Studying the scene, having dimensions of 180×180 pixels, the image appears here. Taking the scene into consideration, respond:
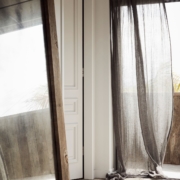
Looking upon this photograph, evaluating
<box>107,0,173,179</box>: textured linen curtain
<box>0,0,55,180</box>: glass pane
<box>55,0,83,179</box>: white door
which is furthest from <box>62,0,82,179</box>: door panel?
<box>0,0,55,180</box>: glass pane

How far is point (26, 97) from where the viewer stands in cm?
157

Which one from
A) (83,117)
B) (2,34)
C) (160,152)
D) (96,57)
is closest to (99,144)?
(83,117)

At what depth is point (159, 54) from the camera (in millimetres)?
3072

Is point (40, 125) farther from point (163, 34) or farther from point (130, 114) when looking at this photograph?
point (163, 34)

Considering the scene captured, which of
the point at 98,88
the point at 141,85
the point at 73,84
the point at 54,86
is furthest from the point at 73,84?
the point at 54,86

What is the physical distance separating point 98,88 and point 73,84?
1.10 feet

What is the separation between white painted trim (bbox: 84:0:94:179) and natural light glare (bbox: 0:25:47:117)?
130cm

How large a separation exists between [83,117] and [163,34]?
1434 mm

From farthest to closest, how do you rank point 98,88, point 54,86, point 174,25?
point 174,25 < point 98,88 < point 54,86

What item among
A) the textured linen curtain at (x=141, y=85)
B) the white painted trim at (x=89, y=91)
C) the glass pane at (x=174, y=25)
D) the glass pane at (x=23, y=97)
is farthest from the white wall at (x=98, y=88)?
the glass pane at (x=23, y=97)

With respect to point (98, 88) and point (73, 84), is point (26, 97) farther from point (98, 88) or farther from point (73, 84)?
point (98, 88)

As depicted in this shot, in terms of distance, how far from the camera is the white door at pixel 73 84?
3.00 meters

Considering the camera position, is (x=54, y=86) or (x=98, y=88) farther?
(x=98, y=88)

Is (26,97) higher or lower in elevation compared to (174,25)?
lower
